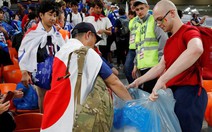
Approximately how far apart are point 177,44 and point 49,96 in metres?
0.97

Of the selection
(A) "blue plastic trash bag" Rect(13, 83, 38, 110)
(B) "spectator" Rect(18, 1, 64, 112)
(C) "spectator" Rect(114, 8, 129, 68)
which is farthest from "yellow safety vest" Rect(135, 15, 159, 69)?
(C) "spectator" Rect(114, 8, 129, 68)

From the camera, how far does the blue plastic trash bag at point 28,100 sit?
4.34 m

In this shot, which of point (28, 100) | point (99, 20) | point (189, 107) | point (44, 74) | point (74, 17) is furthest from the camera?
point (74, 17)

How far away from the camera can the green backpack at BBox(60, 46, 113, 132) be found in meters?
Answer: 2.14

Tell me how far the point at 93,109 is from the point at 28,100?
2392 millimetres

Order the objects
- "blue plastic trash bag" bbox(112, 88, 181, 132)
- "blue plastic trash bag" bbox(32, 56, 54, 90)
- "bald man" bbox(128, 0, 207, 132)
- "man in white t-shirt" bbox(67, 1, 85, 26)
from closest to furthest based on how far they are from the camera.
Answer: "blue plastic trash bag" bbox(112, 88, 181, 132)
"bald man" bbox(128, 0, 207, 132)
"blue plastic trash bag" bbox(32, 56, 54, 90)
"man in white t-shirt" bbox(67, 1, 85, 26)

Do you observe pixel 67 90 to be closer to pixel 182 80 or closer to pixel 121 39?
pixel 182 80

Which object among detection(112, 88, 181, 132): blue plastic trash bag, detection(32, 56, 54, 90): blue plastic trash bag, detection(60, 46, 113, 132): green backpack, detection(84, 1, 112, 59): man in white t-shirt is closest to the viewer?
detection(60, 46, 113, 132): green backpack

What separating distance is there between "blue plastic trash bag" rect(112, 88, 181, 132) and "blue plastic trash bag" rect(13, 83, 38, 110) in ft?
7.18

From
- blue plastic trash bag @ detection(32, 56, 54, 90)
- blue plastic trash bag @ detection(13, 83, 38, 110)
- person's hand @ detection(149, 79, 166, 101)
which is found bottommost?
blue plastic trash bag @ detection(13, 83, 38, 110)

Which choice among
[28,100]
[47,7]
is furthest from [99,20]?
[47,7]

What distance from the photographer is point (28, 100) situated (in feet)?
14.3

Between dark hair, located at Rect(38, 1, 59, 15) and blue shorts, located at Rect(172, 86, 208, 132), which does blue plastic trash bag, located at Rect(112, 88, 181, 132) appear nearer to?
blue shorts, located at Rect(172, 86, 208, 132)

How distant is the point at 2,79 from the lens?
18.8 ft
